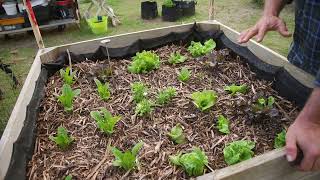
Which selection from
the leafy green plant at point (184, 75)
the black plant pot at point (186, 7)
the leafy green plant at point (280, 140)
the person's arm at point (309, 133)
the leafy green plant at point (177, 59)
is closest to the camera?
the person's arm at point (309, 133)

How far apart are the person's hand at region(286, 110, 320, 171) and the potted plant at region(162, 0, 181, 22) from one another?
454 centimetres

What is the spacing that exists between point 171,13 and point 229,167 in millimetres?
4525

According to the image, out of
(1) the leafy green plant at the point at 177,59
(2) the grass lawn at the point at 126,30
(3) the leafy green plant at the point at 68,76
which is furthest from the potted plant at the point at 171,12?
(3) the leafy green plant at the point at 68,76

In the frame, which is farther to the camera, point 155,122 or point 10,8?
point 10,8

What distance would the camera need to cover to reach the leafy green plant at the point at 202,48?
8.04 ft

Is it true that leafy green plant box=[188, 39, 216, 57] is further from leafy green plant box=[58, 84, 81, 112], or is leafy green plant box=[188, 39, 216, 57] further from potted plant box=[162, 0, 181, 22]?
potted plant box=[162, 0, 181, 22]

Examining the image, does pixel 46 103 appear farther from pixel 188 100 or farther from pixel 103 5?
pixel 103 5

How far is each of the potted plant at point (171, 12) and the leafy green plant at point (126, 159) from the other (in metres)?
4.25

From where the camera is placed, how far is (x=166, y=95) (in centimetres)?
191

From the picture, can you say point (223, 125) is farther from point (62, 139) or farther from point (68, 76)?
point (68, 76)

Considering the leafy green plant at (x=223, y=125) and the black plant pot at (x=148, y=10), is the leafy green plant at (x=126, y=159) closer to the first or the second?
the leafy green plant at (x=223, y=125)

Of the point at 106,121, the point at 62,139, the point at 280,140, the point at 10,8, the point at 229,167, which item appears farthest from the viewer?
the point at 10,8

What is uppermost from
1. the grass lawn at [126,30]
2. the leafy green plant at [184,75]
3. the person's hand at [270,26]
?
the person's hand at [270,26]

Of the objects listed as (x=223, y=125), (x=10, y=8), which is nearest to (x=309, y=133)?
(x=223, y=125)
